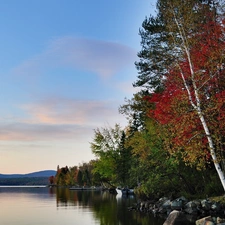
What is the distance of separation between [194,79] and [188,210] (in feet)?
34.9

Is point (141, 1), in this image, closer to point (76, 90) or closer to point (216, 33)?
point (216, 33)

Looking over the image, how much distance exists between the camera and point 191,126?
53.1 ft

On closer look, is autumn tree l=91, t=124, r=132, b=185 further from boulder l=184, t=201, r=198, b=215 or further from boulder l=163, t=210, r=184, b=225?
boulder l=163, t=210, r=184, b=225

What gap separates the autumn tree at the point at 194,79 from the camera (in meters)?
15.7

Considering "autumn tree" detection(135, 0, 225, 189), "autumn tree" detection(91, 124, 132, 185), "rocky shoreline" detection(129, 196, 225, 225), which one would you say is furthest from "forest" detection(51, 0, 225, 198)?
"autumn tree" detection(91, 124, 132, 185)

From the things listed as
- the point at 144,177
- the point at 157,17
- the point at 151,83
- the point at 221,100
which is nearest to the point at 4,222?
the point at 144,177

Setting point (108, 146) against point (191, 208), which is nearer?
point (191, 208)

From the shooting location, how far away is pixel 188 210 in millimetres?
22859

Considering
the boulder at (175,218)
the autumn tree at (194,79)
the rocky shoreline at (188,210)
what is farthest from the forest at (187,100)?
the boulder at (175,218)

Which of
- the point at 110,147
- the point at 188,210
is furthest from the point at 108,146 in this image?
the point at 188,210

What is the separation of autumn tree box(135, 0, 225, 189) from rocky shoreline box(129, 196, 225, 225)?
3.53 metres

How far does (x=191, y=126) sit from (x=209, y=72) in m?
3.49

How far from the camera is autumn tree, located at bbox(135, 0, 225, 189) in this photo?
51.6 feet

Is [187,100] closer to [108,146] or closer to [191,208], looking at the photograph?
[191,208]
